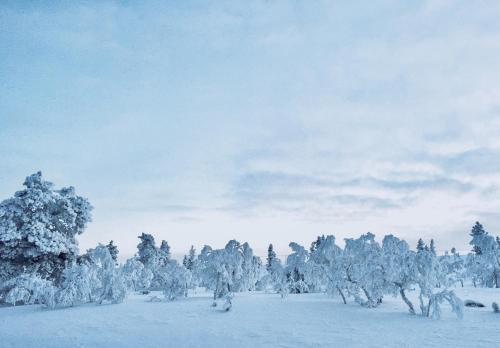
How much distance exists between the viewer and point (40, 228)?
85.1 ft

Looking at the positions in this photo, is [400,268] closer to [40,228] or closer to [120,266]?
[120,266]

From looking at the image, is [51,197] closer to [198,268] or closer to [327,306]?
[198,268]

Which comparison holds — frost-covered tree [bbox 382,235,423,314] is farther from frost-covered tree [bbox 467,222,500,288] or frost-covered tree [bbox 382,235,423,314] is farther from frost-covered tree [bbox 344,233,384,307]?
frost-covered tree [bbox 467,222,500,288]

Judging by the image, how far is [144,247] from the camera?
62.5m

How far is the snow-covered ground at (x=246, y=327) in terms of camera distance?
1220 centimetres

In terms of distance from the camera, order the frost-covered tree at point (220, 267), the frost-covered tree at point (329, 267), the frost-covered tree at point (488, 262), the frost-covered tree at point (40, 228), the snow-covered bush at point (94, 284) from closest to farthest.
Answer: the snow-covered bush at point (94, 284), the frost-covered tree at point (329, 267), the frost-covered tree at point (40, 228), the frost-covered tree at point (220, 267), the frost-covered tree at point (488, 262)

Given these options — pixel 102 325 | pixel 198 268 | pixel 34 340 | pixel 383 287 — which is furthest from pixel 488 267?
pixel 34 340

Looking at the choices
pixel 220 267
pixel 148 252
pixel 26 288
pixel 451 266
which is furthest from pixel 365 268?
pixel 148 252

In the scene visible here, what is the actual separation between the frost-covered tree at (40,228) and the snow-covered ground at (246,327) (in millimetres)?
5510

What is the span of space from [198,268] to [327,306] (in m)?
11.4

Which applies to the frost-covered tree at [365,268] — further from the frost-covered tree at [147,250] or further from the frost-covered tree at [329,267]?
the frost-covered tree at [147,250]

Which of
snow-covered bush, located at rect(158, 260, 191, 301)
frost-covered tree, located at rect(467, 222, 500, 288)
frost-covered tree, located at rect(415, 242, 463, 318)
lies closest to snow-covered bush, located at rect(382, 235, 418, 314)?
frost-covered tree, located at rect(415, 242, 463, 318)

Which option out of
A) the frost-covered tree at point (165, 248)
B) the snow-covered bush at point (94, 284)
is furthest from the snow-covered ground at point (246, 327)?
the frost-covered tree at point (165, 248)

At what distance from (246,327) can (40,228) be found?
19359 mm
